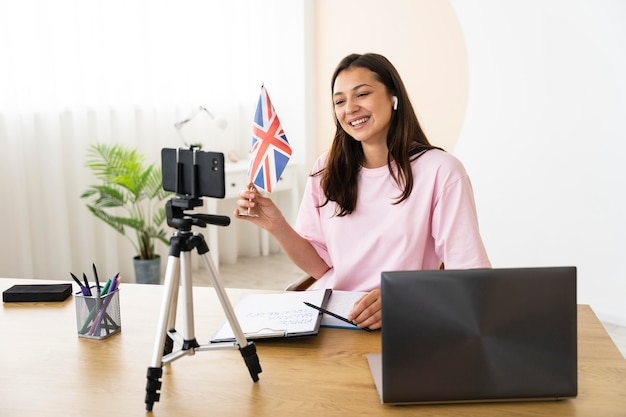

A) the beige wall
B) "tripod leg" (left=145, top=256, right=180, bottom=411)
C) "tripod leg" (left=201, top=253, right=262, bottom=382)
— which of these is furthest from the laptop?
the beige wall

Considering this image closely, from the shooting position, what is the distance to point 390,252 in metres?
1.96

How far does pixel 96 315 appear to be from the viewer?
A: 1.55 meters

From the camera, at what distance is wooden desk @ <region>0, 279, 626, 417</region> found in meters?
1.22

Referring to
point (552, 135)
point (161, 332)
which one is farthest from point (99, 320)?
point (552, 135)

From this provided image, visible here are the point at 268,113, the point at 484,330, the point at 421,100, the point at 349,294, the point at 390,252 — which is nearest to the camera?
the point at 484,330

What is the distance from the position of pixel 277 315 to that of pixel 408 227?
20.2 inches

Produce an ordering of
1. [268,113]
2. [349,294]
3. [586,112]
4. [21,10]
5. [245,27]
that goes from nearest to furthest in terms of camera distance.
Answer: [268,113], [349,294], [586,112], [21,10], [245,27]

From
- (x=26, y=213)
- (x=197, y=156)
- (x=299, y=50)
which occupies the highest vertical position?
(x=299, y=50)

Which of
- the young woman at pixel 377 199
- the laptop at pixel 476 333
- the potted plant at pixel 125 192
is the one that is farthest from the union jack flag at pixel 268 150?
the potted plant at pixel 125 192

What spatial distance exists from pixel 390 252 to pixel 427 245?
0.12 meters

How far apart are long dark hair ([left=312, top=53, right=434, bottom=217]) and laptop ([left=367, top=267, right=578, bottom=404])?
0.83 metres

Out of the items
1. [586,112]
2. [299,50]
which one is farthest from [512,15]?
[299,50]

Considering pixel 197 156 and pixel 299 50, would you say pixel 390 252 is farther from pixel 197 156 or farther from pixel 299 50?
pixel 299 50

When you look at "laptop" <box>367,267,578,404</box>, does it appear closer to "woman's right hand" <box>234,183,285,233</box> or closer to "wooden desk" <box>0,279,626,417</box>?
"wooden desk" <box>0,279,626,417</box>
